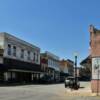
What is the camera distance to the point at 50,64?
94.0m

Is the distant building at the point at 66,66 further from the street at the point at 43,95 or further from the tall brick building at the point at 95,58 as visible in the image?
the tall brick building at the point at 95,58

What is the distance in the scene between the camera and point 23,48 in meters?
67.7

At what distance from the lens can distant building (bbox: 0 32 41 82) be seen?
58031 mm

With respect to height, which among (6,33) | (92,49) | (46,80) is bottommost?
(46,80)

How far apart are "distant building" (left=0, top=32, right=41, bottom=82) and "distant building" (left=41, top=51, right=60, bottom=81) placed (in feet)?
30.0

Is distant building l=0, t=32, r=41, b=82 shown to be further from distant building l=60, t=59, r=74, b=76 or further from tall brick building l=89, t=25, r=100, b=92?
distant building l=60, t=59, r=74, b=76

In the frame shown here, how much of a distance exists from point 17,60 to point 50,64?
31259mm

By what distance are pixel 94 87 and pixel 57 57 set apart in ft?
237

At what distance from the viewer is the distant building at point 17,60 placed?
190ft

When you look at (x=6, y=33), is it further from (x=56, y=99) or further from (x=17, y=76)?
(x=56, y=99)

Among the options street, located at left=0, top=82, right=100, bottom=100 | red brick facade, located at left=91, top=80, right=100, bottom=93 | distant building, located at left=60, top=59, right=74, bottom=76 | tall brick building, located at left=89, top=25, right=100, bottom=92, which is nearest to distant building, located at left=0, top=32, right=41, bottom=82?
street, located at left=0, top=82, right=100, bottom=100

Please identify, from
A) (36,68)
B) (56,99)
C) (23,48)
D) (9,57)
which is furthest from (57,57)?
(56,99)

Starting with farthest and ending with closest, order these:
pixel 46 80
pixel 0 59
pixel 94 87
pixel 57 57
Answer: pixel 57 57 < pixel 46 80 < pixel 0 59 < pixel 94 87

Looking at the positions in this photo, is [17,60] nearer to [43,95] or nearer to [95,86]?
[95,86]
